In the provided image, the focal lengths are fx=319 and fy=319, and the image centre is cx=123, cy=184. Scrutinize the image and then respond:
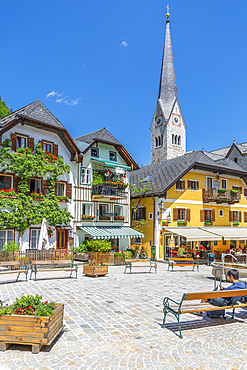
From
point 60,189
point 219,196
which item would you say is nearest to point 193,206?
point 219,196

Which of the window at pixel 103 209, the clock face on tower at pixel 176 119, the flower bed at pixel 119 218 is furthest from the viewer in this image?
the clock face on tower at pixel 176 119

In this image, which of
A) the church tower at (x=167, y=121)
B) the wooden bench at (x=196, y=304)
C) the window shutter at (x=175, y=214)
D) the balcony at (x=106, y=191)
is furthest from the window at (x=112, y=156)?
the church tower at (x=167, y=121)

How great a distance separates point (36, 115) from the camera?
23.5 meters

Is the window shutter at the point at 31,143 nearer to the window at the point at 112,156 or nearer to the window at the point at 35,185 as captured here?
the window at the point at 35,185

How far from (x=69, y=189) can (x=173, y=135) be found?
50.0 m

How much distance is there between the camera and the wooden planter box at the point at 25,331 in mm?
6211

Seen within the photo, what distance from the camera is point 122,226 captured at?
29.0 metres

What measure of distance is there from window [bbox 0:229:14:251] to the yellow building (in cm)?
1249

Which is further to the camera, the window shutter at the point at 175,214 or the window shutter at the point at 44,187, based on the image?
the window shutter at the point at 175,214

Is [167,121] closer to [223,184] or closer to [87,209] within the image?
[223,184]

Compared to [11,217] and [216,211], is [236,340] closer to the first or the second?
[11,217]

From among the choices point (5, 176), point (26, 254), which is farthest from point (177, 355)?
point (5, 176)

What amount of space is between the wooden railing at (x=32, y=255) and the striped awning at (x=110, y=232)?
3.16 meters

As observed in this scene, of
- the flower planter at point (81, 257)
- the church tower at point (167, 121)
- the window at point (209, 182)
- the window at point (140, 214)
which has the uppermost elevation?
the church tower at point (167, 121)
